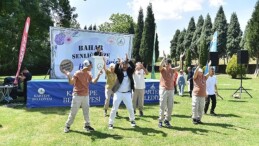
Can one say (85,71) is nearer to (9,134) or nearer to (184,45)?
(9,134)

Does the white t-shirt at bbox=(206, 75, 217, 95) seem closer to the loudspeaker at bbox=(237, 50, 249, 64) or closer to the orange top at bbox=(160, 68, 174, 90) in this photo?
the orange top at bbox=(160, 68, 174, 90)

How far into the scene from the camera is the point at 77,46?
1667 cm

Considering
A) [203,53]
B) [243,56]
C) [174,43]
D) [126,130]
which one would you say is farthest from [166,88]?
[174,43]

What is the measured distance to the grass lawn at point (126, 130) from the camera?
844cm

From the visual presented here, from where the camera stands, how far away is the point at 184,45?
6862 centimetres

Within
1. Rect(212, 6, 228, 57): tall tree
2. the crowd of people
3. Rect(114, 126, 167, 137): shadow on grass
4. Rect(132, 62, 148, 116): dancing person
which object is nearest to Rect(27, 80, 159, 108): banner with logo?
Rect(132, 62, 148, 116): dancing person

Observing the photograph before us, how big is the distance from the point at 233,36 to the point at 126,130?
51995 millimetres

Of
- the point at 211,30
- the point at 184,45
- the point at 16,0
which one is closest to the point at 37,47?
the point at 16,0

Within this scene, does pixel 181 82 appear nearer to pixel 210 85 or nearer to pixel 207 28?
pixel 210 85

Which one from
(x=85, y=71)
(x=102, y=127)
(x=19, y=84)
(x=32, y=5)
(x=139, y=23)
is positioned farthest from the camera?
(x=139, y=23)

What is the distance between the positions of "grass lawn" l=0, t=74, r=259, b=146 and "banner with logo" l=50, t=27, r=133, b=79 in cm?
359

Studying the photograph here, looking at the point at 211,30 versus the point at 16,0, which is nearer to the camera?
the point at 16,0

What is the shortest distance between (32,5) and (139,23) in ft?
152

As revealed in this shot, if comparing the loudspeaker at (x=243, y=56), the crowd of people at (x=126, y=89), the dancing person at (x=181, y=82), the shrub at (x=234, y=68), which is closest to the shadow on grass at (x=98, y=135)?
the crowd of people at (x=126, y=89)
